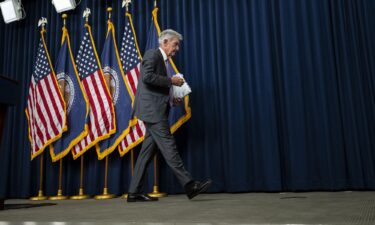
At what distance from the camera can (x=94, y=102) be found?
3969mm

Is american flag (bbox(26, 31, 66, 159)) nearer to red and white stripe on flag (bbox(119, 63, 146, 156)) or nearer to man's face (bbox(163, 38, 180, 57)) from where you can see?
red and white stripe on flag (bbox(119, 63, 146, 156))

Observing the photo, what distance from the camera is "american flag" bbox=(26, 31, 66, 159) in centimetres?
407

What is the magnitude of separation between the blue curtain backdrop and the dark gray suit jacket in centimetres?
109

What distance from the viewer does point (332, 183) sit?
3.25 m

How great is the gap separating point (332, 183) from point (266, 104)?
0.95 metres

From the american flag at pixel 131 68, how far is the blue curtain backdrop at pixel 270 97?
21 centimetres

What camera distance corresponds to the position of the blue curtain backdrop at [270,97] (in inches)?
131

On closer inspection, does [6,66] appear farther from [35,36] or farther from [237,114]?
[237,114]

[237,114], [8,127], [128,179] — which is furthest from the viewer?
[8,127]

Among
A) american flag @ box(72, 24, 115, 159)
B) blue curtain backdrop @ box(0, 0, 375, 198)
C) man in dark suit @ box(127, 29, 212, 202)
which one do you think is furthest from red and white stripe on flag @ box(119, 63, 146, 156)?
man in dark suit @ box(127, 29, 212, 202)

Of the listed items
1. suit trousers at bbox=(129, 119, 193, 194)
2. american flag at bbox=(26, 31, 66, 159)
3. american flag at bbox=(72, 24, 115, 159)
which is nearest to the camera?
suit trousers at bbox=(129, 119, 193, 194)

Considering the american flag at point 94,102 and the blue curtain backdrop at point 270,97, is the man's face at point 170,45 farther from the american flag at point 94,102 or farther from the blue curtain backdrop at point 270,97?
the american flag at point 94,102

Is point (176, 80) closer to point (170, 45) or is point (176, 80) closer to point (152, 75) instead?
point (152, 75)

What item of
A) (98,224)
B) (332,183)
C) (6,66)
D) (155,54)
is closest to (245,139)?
(332,183)
